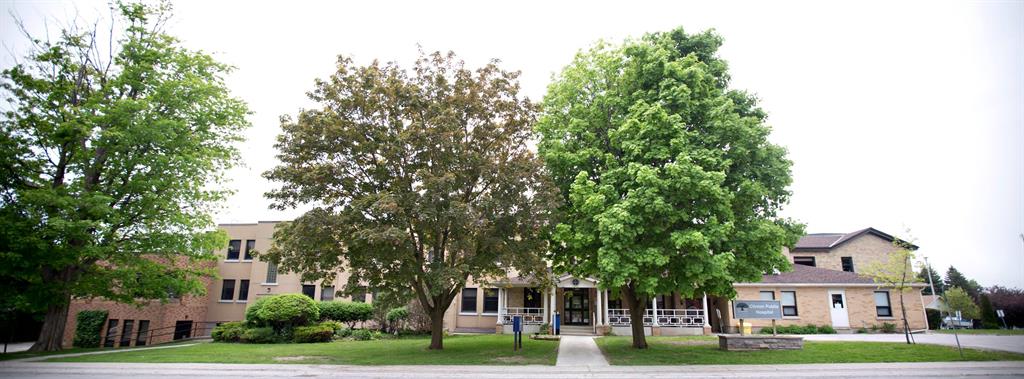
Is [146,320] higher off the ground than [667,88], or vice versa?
[667,88]

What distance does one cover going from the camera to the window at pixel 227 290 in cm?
3478

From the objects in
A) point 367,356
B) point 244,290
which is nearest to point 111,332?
point 244,290

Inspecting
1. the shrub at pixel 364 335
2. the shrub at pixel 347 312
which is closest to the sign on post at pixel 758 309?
the shrub at pixel 364 335

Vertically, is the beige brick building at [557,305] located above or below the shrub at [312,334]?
above

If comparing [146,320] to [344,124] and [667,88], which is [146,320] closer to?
[344,124]

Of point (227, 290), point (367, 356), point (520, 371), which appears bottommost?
point (367, 356)

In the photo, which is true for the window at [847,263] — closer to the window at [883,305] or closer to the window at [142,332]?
the window at [883,305]

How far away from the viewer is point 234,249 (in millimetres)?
35688

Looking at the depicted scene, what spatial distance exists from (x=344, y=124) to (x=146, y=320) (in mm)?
24685

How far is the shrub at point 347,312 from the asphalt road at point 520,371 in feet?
45.3

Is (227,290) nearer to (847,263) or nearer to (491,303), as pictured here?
(491,303)

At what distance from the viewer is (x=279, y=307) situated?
2528cm

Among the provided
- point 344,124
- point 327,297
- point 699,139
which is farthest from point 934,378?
point 327,297

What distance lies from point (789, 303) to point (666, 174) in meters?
19.2
